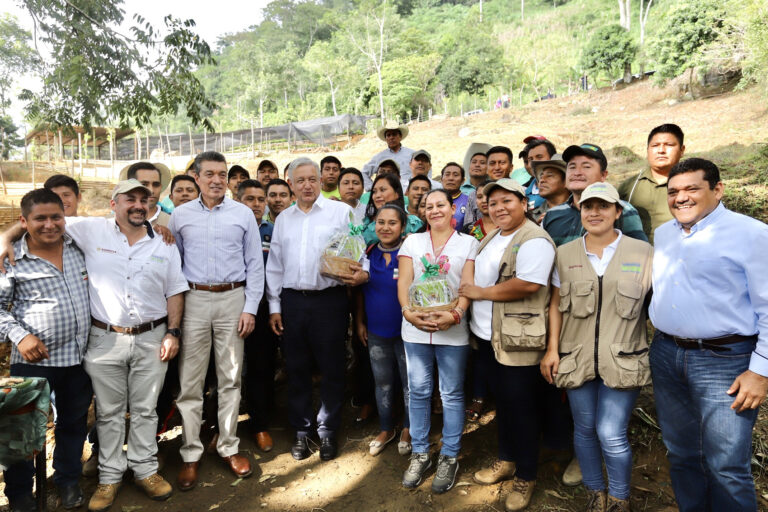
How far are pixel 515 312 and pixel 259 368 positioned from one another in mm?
2430

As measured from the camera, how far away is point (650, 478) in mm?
3172

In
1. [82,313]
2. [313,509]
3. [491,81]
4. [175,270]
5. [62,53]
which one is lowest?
[313,509]

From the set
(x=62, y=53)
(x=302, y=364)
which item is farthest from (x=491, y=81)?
(x=302, y=364)

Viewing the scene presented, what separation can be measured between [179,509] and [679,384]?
11.3ft

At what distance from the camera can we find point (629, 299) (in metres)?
2.45

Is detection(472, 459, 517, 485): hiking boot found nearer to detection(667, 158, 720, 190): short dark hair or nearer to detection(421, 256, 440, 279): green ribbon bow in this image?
detection(421, 256, 440, 279): green ribbon bow

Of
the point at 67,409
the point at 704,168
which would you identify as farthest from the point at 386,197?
the point at 67,409

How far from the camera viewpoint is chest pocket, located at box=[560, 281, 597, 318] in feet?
8.40

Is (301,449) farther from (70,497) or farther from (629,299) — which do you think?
(629,299)

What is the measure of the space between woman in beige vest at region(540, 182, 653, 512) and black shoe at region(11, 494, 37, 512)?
345 cm

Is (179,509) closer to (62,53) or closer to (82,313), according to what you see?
(82,313)

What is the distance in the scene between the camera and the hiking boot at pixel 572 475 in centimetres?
311

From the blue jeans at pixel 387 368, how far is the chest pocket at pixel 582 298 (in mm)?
1421

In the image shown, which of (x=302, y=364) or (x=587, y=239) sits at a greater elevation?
(x=587, y=239)
